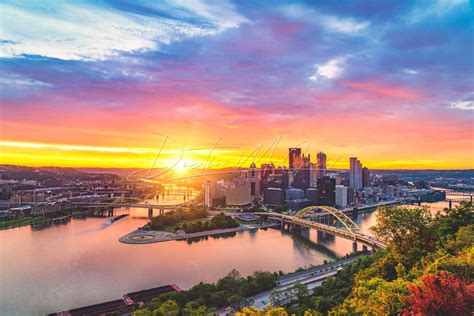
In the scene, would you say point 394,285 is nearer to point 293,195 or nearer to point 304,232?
point 304,232

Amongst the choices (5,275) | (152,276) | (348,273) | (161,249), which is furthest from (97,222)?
(348,273)

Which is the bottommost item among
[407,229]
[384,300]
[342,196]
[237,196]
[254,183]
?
[342,196]

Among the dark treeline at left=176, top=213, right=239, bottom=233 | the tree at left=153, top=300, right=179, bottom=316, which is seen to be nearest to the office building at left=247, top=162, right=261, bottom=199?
the dark treeline at left=176, top=213, right=239, bottom=233

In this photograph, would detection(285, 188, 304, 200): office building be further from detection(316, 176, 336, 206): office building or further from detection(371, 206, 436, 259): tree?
detection(371, 206, 436, 259): tree

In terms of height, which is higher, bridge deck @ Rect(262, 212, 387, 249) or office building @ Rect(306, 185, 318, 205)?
office building @ Rect(306, 185, 318, 205)

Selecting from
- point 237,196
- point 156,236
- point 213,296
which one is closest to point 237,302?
point 213,296

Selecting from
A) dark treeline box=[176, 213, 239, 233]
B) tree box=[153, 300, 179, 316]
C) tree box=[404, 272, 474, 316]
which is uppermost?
tree box=[404, 272, 474, 316]

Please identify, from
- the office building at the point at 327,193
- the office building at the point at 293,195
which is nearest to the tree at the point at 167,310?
the office building at the point at 293,195

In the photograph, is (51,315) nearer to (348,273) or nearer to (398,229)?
(348,273)
